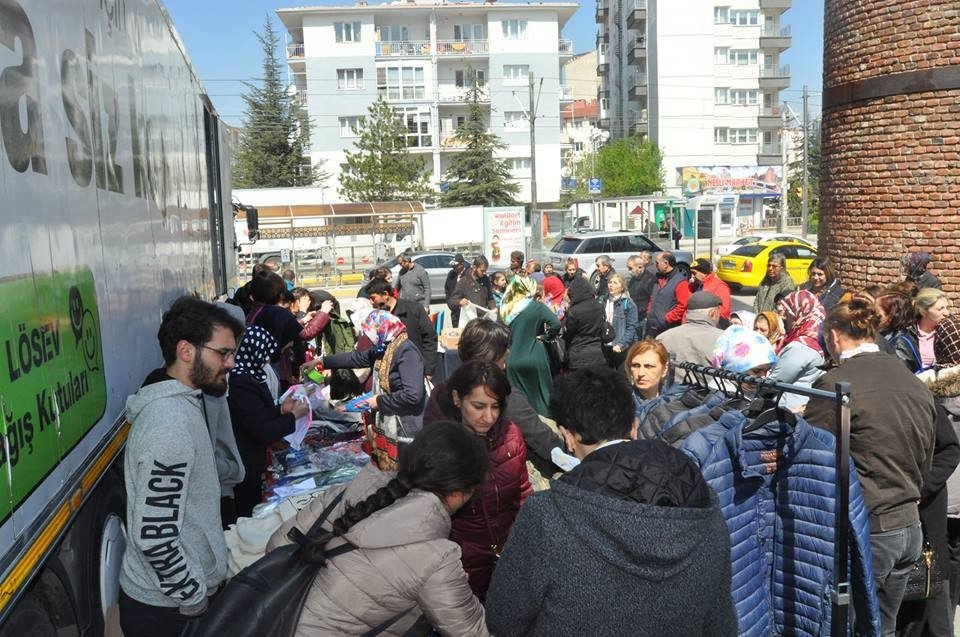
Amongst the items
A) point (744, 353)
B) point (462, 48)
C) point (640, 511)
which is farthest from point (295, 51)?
point (640, 511)

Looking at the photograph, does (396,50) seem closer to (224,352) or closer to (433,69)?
(433,69)

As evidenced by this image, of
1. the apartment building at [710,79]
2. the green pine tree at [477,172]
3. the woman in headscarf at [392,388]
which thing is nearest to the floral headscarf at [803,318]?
the woman in headscarf at [392,388]

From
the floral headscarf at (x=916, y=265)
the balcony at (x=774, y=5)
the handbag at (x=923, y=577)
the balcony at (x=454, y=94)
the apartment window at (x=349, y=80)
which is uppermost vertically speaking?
the balcony at (x=774, y=5)

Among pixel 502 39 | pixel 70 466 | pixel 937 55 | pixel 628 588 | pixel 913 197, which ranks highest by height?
pixel 502 39

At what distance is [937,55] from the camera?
9180 millimetres

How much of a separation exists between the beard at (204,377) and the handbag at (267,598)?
0.93 m

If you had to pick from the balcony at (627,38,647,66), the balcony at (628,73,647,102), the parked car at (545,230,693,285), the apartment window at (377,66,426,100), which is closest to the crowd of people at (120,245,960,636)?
the parked car at (545,230,693,285)

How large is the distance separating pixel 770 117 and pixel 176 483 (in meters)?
76.6

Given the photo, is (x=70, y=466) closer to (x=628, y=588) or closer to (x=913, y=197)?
(x=628, y=588)

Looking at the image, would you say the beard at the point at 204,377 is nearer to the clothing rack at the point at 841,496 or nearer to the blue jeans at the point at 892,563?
the clothing rack at the point at 841,496

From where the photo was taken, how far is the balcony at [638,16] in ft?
238

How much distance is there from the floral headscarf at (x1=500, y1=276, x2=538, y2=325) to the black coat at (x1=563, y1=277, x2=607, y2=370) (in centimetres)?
54

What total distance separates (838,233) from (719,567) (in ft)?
31.3

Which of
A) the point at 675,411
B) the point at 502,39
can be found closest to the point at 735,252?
the point at 675,411
